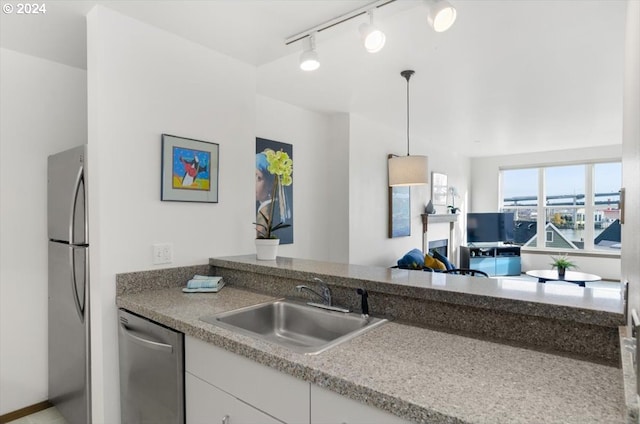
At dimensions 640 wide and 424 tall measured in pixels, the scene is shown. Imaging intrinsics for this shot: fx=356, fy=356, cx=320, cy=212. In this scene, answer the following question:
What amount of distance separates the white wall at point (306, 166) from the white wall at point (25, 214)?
5.52ft

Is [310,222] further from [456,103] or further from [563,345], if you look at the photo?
[563,345]

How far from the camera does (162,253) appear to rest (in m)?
2.10

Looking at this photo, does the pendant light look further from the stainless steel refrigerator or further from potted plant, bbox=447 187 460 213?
potted plant, bbox=447 187 460 213

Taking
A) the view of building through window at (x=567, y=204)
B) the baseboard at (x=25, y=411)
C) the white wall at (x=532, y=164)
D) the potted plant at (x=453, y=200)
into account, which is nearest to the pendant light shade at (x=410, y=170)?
the baseboard at (x=25, y=411)

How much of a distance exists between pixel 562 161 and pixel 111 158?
7936mm

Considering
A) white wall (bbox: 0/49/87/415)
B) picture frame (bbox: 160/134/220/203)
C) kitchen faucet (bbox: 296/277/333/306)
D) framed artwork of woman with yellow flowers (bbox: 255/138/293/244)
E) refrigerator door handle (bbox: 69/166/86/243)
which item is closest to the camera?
kitchen faucet (bbox: 296/277/333/306)

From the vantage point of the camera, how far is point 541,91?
3.47 m

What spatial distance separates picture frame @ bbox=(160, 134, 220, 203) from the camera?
212 cm

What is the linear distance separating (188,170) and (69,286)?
3.28 feet

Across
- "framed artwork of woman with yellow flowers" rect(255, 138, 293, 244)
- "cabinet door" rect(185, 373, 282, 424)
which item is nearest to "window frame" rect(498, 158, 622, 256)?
"framed artwork of woman with yellow flowers" rect(255, 138, 293, 244)

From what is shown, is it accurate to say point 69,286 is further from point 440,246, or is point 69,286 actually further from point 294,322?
point 440,246

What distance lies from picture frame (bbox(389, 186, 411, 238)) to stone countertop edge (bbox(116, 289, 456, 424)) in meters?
3.76


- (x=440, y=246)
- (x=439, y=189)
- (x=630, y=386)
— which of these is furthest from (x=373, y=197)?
(x=630, y=386)

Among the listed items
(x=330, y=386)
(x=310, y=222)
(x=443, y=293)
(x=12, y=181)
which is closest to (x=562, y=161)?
(x=310, y=222)
